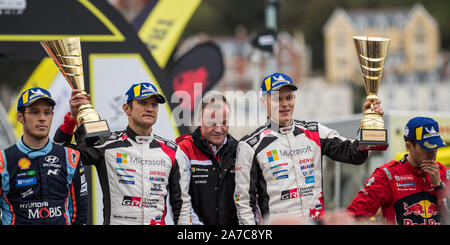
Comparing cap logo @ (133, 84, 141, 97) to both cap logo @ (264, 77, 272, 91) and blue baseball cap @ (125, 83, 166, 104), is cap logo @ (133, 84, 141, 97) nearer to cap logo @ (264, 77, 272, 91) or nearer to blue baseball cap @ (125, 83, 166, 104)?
blue baseball cap @ (125, 83, 166, 104)

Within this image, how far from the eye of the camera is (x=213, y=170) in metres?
5.42

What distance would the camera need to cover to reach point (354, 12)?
69.9 meters

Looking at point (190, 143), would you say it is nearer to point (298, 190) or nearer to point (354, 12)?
point (298, 190)

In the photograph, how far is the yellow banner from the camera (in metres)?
9.27

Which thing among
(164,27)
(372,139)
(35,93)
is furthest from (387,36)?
(35,93)

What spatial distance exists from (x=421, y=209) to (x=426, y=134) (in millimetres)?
532

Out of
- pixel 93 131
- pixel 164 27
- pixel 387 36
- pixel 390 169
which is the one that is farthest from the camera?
pixel 387 36

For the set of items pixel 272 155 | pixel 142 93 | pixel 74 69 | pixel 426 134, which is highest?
pixel 74 69

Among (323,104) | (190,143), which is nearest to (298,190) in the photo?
(190,143)

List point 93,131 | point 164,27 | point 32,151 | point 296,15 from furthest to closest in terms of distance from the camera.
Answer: point 296,15, point 164,27, point 93,131, point 32,151

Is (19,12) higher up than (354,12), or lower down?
lower down

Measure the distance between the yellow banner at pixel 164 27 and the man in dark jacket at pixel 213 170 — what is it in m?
3.98

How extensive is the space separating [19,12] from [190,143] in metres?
3.27

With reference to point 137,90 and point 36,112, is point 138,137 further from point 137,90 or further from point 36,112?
point 36,112
